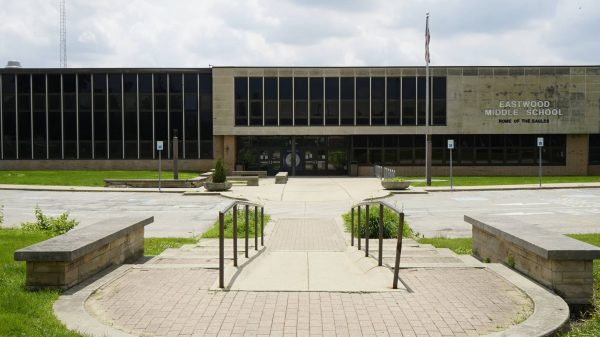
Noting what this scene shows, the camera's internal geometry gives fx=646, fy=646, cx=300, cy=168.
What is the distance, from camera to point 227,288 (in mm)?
8266

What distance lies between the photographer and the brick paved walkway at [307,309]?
6516 mm

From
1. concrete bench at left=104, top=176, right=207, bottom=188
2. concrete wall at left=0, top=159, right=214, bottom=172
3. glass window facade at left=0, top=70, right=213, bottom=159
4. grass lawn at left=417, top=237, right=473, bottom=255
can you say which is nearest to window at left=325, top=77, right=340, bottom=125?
glass window facade at left=0, top=70, right=213, bottom=159

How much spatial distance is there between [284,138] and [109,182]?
60.3ft

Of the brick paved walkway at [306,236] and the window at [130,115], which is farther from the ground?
the window at [130,115]

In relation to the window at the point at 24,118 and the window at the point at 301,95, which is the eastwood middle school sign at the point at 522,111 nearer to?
the window at the point at 301,95

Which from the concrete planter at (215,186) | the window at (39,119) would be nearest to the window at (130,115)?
the window at (39,119)

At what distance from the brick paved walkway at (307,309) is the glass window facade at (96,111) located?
145 ft

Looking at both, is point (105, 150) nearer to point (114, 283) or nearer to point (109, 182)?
point (109, 182)

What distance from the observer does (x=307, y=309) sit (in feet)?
23.6

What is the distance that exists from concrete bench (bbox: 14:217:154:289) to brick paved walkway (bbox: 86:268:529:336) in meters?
0.51

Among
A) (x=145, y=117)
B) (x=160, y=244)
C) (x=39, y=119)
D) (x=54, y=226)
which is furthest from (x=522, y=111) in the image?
(x=54, y=226)

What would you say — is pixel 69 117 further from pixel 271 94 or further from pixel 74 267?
pixel 74 267

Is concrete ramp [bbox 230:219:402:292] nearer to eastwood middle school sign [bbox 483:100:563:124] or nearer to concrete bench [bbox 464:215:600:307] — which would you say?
concrete bench [bbox 464:215:600:307]

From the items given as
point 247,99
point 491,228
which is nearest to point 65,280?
point 491,228
